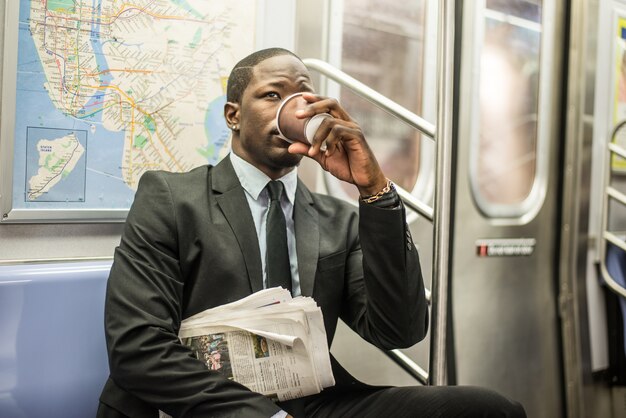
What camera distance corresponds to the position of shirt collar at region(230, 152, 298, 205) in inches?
70.0

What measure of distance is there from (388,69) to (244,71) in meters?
0.94

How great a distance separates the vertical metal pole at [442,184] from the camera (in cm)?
193

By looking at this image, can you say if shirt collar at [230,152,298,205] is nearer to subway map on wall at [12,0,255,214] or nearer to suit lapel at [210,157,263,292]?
suit lapel at [210,157,263,292]

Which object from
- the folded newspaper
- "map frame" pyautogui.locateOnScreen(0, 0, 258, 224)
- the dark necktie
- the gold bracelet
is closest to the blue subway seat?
"map frame" pyautogui.locateOnScreen(0, 0, 258, 224)

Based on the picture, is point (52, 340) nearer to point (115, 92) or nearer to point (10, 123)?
point (10, 123)

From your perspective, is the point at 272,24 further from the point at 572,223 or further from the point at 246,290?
the point at 572,223

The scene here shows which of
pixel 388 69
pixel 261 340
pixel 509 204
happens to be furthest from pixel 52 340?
pixel 509 204

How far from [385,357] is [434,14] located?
5.00ft

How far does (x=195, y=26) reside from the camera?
2123 millimetres

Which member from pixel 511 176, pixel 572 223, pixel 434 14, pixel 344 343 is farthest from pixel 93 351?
pixel 572 223

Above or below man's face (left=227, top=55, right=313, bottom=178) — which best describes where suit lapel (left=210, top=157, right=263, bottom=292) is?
below

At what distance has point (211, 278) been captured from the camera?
162 centimetres

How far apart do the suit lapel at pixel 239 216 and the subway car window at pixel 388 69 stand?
736mm

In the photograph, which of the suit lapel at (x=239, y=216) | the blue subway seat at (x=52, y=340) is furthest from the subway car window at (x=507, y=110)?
the blue subway seat at (x=52, y=340)
